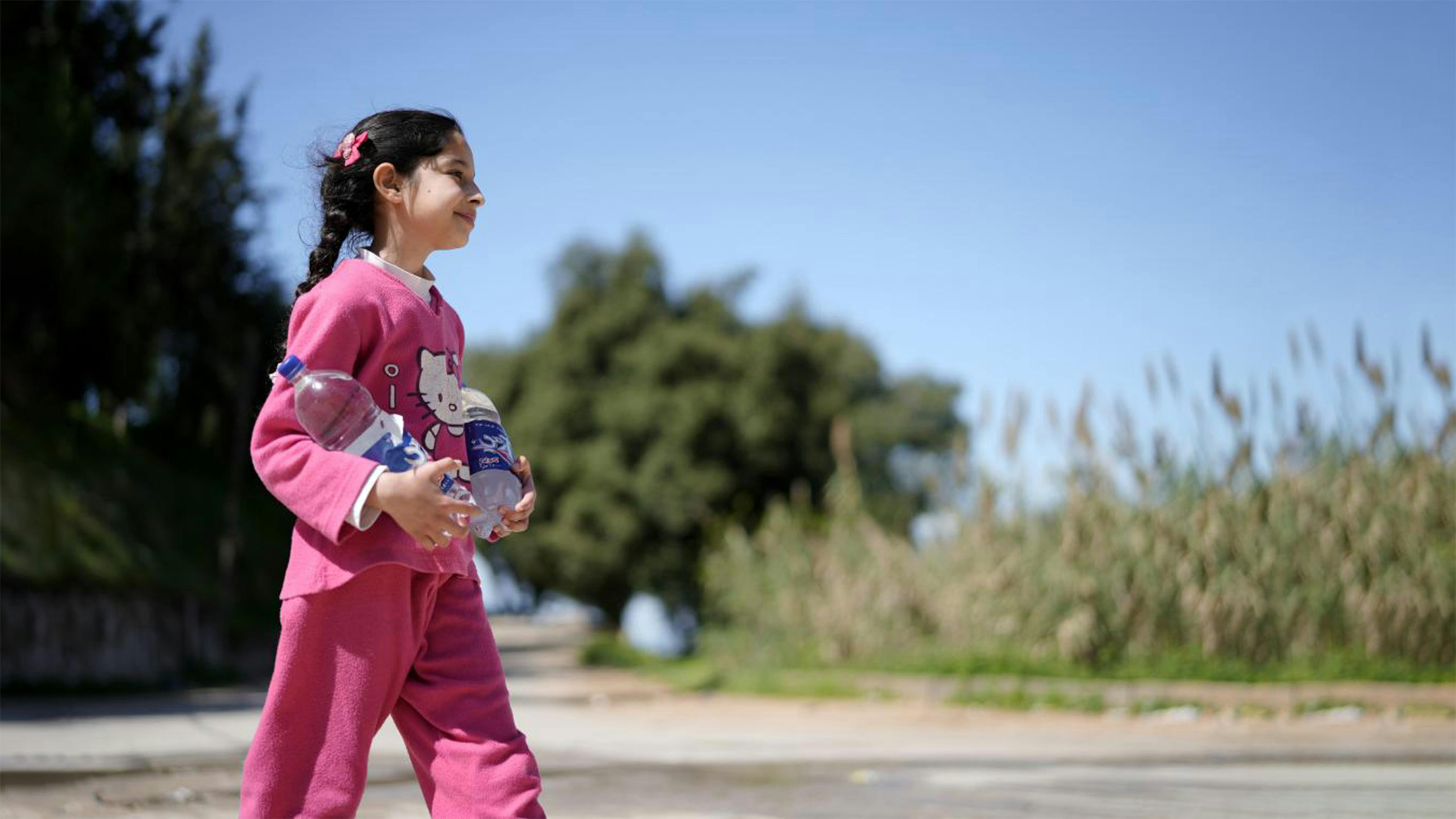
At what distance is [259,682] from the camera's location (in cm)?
1933

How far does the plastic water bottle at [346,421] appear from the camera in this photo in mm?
2338

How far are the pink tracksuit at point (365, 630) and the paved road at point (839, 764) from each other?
104 inches

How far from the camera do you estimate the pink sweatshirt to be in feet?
7.54

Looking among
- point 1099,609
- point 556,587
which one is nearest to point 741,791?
point 1099,609

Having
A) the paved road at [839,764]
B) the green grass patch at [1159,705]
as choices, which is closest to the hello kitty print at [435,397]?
the paved road at [839,764]

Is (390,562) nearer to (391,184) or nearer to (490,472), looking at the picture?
→ (490,472)

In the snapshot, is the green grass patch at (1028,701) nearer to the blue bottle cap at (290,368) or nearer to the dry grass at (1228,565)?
the dry grass at (1228,565)

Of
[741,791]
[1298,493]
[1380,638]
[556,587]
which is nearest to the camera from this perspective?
[741,791]

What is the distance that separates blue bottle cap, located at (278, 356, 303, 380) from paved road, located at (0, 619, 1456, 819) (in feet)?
9.43

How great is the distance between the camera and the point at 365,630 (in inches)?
91.9

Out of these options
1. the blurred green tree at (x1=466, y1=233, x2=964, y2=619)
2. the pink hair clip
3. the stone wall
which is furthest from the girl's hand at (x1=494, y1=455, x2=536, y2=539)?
the blurred green tree at (x1=466, y1=233, x2=964, y2=619)

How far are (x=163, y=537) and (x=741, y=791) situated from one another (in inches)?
546

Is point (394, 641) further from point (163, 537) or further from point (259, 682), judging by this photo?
point (259, 682)

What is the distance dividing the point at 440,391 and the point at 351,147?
494mm
